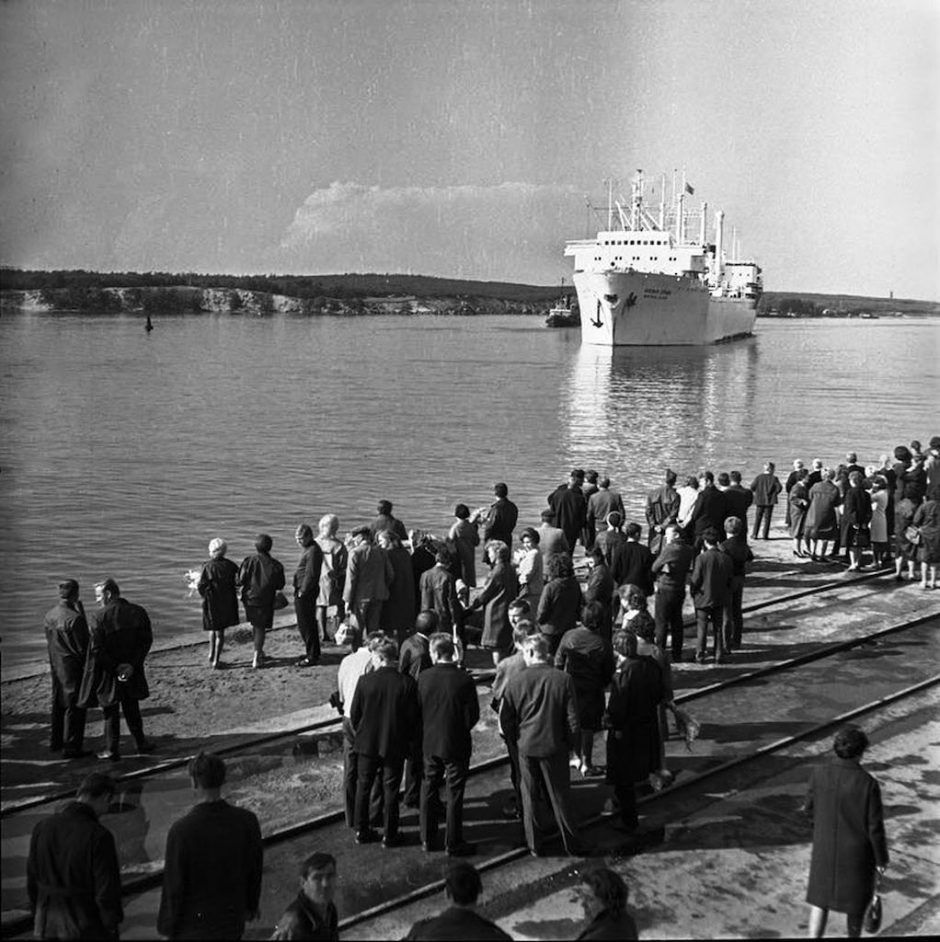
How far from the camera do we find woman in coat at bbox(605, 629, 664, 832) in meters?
7.16

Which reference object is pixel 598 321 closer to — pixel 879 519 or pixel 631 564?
pixel 879 519

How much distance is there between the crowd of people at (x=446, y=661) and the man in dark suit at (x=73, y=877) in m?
0.06

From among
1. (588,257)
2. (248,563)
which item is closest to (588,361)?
(588,257)

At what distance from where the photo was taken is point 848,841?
223 inches

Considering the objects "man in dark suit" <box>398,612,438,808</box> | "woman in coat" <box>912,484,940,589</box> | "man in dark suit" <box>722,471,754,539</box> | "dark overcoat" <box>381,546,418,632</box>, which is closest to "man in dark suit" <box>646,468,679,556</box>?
"man in dark suit" <box>722,471,754,539</box>

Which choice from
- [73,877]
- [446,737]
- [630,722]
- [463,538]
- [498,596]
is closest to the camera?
[73,877]

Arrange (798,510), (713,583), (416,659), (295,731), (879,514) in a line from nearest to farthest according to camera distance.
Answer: (416,659), (295,731), (713,583), (879,514), (798,510)

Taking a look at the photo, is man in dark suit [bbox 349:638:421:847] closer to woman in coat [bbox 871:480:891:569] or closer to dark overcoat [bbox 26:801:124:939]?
dark overcoat [bbox 26:801:124:939]

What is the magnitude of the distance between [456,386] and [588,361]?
23.7m

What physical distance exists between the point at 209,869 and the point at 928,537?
11310mm

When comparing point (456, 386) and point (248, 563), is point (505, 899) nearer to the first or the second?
point (248, 563)

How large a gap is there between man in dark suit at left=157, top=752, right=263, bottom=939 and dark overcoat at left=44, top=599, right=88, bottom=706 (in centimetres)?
340

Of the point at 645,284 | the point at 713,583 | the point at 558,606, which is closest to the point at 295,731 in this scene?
the point at 558,606

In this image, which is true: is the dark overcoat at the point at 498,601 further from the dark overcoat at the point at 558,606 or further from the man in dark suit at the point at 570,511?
the man in dark suit at the point at 570,511
